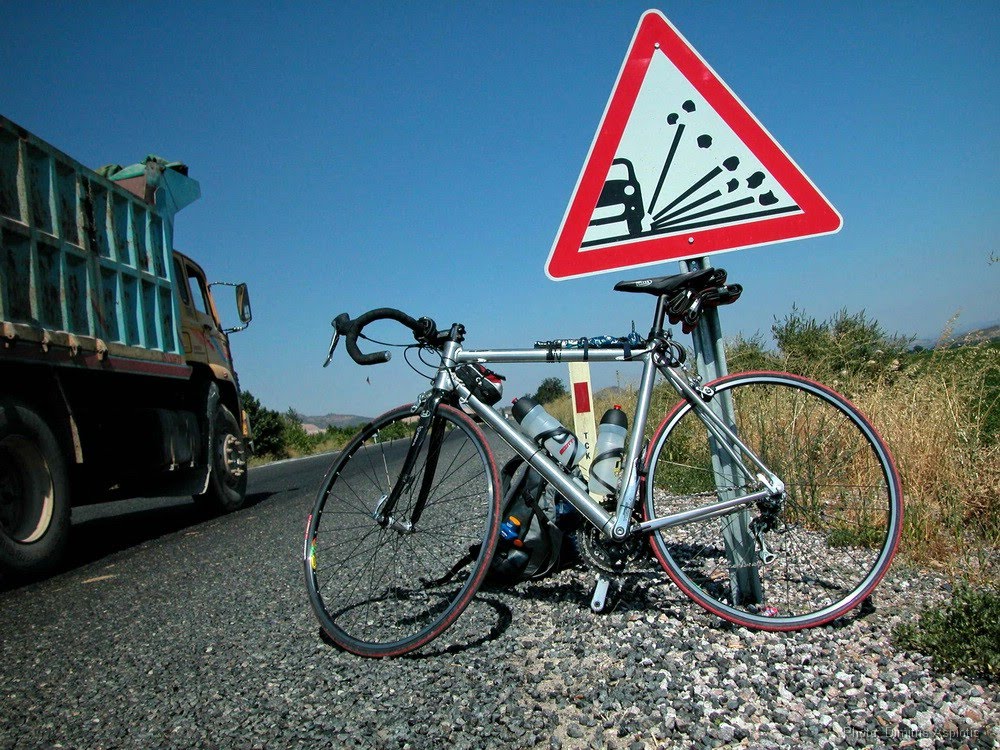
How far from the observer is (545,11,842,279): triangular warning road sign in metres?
2.86

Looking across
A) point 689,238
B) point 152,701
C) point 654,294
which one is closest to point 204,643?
point 152,701

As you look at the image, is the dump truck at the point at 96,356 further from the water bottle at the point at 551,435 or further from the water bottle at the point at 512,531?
the water bottle at the point at 551,435

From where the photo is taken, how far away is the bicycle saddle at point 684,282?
9.09 feet

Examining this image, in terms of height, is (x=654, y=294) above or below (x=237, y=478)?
above

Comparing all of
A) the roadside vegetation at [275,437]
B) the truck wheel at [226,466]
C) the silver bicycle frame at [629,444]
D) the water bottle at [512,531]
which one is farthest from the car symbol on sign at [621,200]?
the roadside vegetation at [275,437]

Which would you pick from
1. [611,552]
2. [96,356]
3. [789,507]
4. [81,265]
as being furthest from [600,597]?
[81,265]

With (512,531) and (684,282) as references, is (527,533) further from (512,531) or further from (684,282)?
(684,282)

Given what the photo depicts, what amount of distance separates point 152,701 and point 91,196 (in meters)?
5.40

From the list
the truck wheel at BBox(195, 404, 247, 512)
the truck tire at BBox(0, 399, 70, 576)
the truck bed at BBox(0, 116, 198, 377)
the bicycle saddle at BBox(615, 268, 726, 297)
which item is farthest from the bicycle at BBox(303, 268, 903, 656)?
the truck wheel at BBox(195, 404, 247, 512)

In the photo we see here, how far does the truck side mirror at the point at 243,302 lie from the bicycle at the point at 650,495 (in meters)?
6.46

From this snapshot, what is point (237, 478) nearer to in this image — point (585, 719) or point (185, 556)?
point (185, 556)

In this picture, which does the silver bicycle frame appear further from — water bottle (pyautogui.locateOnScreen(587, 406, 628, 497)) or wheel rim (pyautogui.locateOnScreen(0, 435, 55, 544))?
wheel rim (pyautogui.locateOnScreen(0, 435, 55, 544))

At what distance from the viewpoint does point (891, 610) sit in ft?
8.51

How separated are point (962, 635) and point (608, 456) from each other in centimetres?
136
